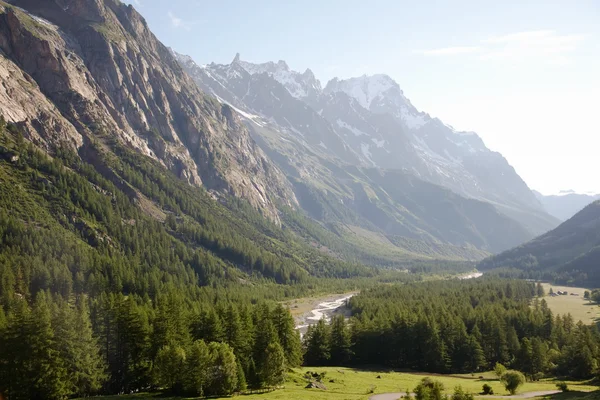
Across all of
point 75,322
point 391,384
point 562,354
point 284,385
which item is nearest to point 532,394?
point 391,384

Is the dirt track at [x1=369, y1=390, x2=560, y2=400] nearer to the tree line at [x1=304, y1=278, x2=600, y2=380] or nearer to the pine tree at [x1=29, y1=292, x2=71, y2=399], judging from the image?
the tree line at [x1=304, y1=278, x2=600, y2=380]

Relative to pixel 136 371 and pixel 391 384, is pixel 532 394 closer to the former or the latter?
pixel 391 384

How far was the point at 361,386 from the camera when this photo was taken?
3440 inches

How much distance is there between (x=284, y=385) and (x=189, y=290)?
318ft

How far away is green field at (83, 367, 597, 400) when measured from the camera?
73688mm

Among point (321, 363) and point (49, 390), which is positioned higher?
point (49, 390)

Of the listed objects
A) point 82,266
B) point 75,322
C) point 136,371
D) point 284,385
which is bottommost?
point 284,385

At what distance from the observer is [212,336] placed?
89.5 meters

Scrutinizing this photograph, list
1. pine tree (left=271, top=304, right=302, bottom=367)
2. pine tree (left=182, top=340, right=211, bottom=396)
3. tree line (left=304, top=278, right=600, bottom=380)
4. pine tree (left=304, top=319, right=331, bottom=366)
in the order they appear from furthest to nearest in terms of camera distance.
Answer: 1. pine tree (left=304, top=319, right=331, bottom=366)
2. tree line (left=304, top=278, right=600, bottom=380)
3. pine tree (left=271, top=304, right=302, bottom=367)
4. pine tree (left=182, top=340, right=211, bottom=396)

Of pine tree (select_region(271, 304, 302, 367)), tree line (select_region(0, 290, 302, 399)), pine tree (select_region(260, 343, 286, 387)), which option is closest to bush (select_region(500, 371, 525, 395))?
pine tree (select_region(260, 343, 286, 387))

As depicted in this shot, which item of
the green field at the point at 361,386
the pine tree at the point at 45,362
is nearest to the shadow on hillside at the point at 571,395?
the green field at the point at 361,386

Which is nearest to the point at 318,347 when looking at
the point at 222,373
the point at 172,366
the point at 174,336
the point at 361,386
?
the point at 361,386

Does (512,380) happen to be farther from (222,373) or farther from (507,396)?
(222,373)

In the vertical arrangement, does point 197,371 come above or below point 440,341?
above
